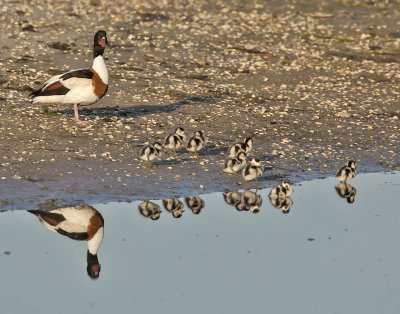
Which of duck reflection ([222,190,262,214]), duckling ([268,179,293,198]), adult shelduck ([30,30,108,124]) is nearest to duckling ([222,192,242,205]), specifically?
duck reflection ([222,190,262,214])

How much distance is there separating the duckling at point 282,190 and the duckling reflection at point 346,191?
2.74ft

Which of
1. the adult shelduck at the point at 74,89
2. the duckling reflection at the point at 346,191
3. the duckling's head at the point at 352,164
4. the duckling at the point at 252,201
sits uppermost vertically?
the adult shelduck at the point at 74,89

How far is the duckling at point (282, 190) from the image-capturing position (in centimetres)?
1284

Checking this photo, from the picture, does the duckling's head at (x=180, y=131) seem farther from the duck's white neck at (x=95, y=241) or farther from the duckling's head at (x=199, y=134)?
the duck's white neck at (x=95, y=241)

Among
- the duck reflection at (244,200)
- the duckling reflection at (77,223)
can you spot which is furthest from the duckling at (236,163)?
the duckling reflection at (77,223)

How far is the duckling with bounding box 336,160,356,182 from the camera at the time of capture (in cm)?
1352

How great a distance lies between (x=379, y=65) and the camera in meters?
19.9

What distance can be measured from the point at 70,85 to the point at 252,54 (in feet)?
20.3

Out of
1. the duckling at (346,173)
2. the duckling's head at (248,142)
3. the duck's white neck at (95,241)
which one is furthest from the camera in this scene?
the duckling's head at (248,142)

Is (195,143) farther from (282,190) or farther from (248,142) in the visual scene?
(282,190)

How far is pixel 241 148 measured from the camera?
13766mm

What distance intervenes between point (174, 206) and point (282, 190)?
52.9 inches

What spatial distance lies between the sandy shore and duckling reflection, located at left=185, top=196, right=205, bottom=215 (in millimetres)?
218

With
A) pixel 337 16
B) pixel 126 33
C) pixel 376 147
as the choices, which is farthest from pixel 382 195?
pixel 337 16
